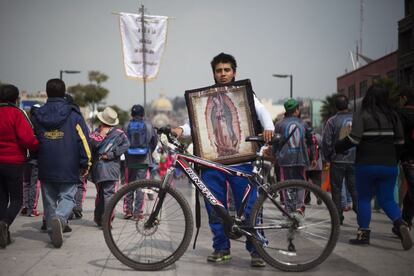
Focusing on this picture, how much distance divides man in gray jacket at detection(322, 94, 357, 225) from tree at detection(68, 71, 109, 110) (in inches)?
2577

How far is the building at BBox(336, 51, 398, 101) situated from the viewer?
51.2 metres

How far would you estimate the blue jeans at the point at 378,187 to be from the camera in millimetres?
6258

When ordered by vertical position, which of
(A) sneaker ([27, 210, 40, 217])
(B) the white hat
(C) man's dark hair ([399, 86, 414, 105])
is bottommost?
(A) sneaker ([27, 210, 40, 217])

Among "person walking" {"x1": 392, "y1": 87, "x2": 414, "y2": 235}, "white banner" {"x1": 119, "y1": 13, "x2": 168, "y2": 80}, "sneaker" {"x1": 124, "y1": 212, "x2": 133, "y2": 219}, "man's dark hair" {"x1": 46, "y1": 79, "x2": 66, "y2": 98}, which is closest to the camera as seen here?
"sneaker" {"x1": 124, "y1": 212, "x2": 133, "y2": 219}

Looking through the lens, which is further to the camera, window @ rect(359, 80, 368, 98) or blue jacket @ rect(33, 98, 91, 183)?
window @ rect(359, 80, 368, 98)

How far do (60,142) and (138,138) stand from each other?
327 cm

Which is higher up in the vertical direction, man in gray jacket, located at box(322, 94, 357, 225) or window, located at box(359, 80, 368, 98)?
window, located at box(359, 80, 368, 98)

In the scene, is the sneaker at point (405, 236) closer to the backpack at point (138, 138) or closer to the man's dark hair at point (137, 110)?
the backpack at point (138, 138)

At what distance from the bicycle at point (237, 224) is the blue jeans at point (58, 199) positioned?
1420mm

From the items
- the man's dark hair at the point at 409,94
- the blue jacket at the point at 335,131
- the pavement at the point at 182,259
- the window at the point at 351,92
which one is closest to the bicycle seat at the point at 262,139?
the pavement at the point at 182,259

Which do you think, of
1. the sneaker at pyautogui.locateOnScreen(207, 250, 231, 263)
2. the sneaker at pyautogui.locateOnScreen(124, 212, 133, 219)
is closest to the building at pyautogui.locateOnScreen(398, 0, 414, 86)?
the sneaker at pyautogui.locateOnScreen(207, 250, 231, 263)

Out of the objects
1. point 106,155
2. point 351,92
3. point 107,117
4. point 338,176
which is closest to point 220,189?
point 106,155

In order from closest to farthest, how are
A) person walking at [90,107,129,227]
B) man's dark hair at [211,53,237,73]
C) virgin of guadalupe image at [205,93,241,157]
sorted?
1. virgin of guadalupe image at [205,93,241,157]
2. man's dark hair at [211,53,237,73]
3. person walking at [90,107,129,227]

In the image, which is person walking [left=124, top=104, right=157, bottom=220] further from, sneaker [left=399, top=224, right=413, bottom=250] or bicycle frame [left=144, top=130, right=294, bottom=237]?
sneaker [left=399, top=224, right=413, bottom=250]
